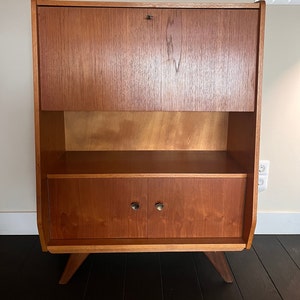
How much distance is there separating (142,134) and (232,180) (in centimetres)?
46

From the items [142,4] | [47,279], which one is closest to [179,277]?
[47,279]

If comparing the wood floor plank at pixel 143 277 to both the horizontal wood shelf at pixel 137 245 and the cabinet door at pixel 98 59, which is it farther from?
the cabinet door at pixel 98 59

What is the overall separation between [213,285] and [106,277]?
1.42ft

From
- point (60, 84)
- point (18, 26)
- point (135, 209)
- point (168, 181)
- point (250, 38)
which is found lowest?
point (135, 209)

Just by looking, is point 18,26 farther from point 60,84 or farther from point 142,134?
point 142,134

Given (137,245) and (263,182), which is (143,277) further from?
(263,182)

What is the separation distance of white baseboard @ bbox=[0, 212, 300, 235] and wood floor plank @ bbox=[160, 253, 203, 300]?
0.44 m

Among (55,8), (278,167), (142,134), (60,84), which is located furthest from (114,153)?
(278,167)

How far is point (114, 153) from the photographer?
54.8 inches

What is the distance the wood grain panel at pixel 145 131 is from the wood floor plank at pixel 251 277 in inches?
20.0

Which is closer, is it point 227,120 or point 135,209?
A: point 135,209

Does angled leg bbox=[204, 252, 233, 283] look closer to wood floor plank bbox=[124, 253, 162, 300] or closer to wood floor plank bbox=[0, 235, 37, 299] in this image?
wood floor plank bbox=[124, 253, 162, 300]

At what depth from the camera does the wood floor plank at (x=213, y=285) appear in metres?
1.21

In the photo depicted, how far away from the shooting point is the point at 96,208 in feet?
3.81
